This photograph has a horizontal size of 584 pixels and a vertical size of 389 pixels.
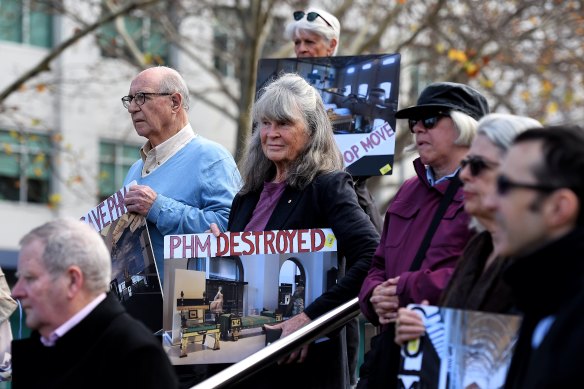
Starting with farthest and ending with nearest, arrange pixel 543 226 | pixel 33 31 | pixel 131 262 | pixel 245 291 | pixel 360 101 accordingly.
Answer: pixel 33 31 → pixel 360 101 → pixel 131 262 → pixel 245 291 → pixel 543 226

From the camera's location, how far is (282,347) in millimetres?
5879

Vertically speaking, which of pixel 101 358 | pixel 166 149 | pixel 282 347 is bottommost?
pixel 282 347

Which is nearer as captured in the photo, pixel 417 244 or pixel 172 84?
pixel 417 244

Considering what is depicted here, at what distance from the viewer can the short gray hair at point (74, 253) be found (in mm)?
4906

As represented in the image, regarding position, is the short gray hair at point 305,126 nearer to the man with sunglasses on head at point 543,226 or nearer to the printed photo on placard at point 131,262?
the printed photo on placard at point 131,262

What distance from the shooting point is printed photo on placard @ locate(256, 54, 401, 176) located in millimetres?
7426

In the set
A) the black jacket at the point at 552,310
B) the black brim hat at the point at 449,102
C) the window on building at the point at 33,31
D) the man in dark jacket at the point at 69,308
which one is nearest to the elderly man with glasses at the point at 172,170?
the black brim hat at the point at 449,102

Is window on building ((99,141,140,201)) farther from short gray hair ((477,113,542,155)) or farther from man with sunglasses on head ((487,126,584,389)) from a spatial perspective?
man with sunglasses on head ((487,126,584,389))

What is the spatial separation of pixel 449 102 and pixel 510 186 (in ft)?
5.89

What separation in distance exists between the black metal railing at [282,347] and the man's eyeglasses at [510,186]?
6.62 feet

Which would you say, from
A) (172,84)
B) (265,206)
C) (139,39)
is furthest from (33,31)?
(265,206)

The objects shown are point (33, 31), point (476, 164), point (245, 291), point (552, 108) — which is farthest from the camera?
point (33, 31)

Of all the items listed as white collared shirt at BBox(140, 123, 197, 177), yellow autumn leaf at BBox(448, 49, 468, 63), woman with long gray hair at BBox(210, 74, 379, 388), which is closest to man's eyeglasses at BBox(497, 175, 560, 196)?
woman with long gray hair at BBox(210, 74, 379, 388)

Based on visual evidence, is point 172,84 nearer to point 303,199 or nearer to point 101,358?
point 303,199
